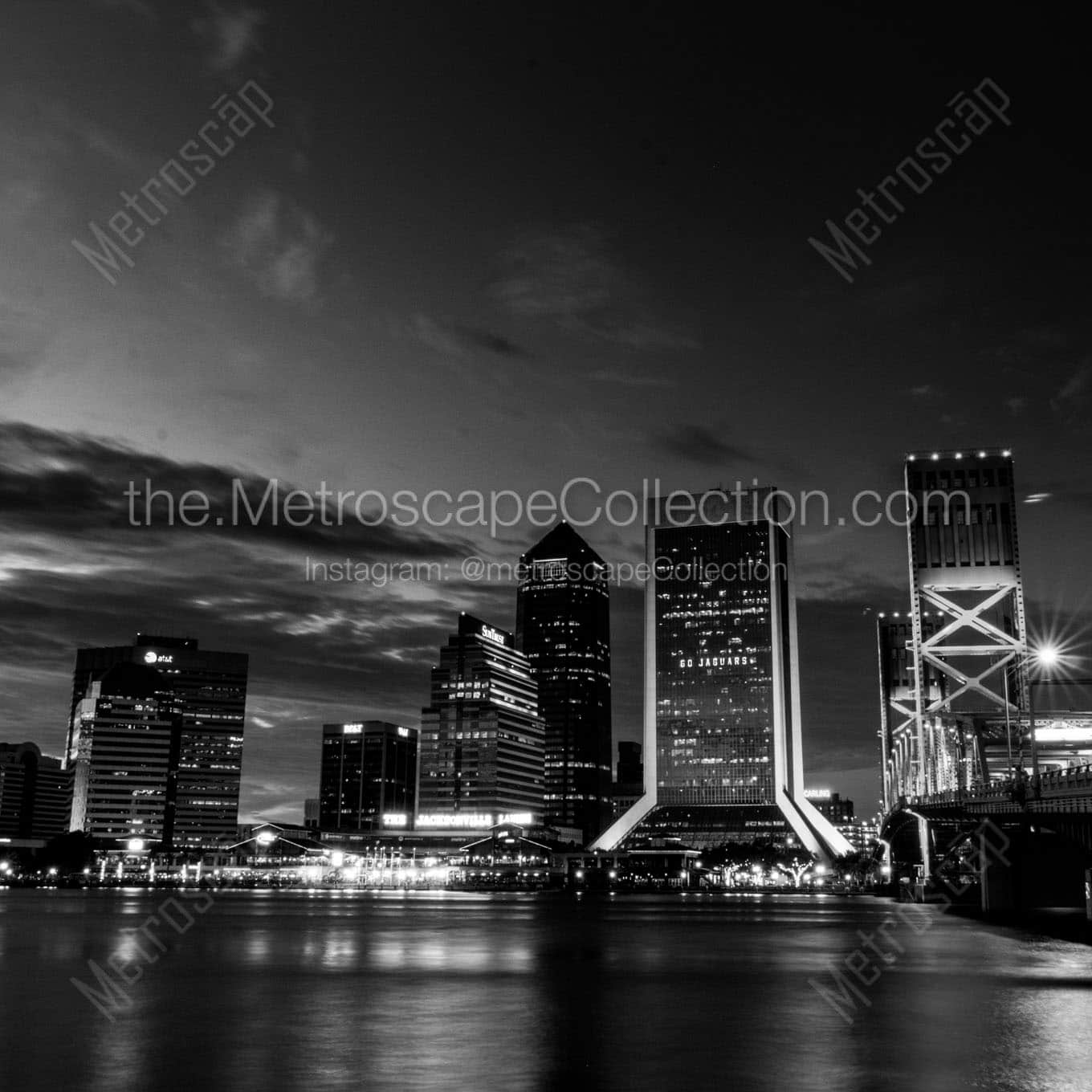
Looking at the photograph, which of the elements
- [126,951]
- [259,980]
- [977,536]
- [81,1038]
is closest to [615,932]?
[126,951]

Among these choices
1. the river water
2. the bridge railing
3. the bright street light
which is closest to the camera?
the river water

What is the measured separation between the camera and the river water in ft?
88.2

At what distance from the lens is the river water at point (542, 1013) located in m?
26.9

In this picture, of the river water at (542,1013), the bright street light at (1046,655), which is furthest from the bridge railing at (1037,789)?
the bright street light at (1046,655)

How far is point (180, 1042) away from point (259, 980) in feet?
55.9

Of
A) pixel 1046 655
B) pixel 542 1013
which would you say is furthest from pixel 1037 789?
pixel 542 1013

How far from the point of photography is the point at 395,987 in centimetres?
4534

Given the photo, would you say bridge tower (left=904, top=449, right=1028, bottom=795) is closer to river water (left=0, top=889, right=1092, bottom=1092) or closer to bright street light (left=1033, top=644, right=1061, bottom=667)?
bright street light (left=1033, top=644, right=1061, bottom=667)

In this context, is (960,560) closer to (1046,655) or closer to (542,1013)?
(1046,655)

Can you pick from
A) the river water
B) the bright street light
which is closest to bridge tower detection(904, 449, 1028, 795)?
the bright street light

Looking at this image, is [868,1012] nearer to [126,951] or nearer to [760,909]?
[126,951]

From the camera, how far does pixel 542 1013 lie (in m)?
37.9

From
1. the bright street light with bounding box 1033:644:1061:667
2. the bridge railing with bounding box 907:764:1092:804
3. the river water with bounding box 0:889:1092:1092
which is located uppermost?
the bright street light with bounding box 1033:644:1061:667

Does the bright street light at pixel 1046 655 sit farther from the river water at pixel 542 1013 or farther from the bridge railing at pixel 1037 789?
the river water at pixel 542 1013
